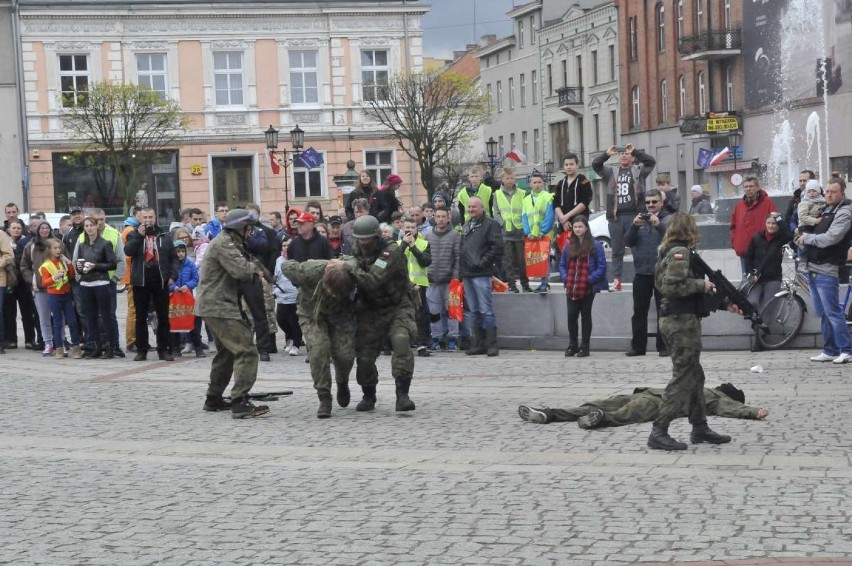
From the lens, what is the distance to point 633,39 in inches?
2763

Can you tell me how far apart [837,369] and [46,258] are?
35.3 feet

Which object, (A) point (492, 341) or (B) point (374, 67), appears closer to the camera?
(A) point (492, 341)

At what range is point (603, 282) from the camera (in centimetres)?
1764

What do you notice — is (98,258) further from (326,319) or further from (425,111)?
(425,111)

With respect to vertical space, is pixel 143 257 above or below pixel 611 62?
below

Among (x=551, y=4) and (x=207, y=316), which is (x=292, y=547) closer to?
(x=207, y=316)

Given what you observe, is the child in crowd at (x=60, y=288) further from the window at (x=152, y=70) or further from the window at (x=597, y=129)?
the window at (x=597, y=129)

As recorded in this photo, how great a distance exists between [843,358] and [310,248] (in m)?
6.62

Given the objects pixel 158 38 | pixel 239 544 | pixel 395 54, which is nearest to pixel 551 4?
pixel 395 54

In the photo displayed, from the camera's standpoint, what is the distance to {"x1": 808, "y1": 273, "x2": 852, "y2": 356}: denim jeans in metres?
15.6

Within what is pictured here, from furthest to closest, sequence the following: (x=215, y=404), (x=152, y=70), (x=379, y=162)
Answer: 1. (x=379, y=162)
2. (x=152, y=70)
3. (x=215, y=404)

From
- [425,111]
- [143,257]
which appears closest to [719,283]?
[143,257]

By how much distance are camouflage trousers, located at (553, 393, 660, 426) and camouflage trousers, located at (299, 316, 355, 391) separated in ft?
6.77

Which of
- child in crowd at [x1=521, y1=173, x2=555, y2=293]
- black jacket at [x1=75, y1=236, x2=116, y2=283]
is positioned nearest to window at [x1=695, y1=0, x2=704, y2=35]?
child in crowd at [x1=521, y1=173, x2=555, y2=293]
